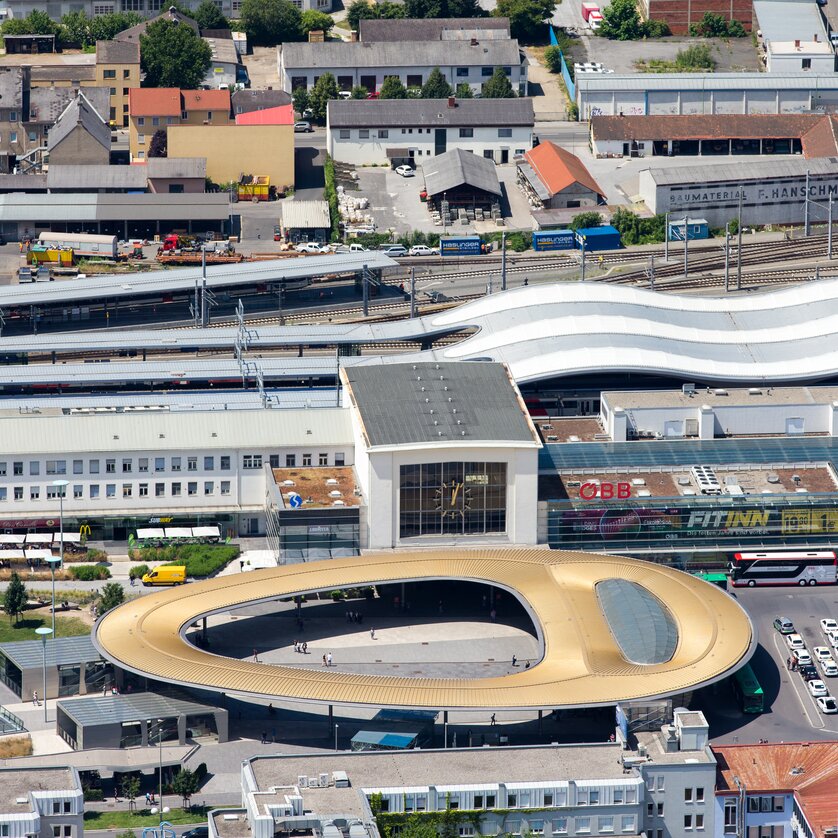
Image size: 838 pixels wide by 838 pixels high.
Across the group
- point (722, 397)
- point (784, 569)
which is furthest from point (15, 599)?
point (722, 397)

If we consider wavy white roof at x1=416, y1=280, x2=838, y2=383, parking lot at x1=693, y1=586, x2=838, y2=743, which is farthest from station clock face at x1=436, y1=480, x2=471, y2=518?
wavy white roof at x1=416, y1=280, x2=838, y2=383

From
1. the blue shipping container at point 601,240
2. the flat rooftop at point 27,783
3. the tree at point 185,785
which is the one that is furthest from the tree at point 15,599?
the blue shipping container at point 601,240

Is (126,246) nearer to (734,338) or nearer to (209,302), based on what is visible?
(209,302)

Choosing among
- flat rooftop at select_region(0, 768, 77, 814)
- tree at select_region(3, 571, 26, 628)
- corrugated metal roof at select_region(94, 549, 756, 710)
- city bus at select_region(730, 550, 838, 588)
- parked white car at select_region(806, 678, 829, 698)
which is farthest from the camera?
city bus at select_region(730, 550, 838, 588)

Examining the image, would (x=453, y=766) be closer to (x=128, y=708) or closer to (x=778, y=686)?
(x=128, y=708)

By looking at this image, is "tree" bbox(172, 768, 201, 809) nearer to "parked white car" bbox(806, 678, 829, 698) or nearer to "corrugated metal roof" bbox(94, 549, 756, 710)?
"corrugated metal roof" bbox(94, 549, 756, 710)

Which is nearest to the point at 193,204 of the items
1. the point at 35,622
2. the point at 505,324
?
the point at 505,324

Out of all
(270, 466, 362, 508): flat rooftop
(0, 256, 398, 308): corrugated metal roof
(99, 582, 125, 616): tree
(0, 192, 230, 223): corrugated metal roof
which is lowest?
(99, 582, 125, 616): tree

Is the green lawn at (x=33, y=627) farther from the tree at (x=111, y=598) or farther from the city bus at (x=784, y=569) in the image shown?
the city bus at (x=784, y=569)
